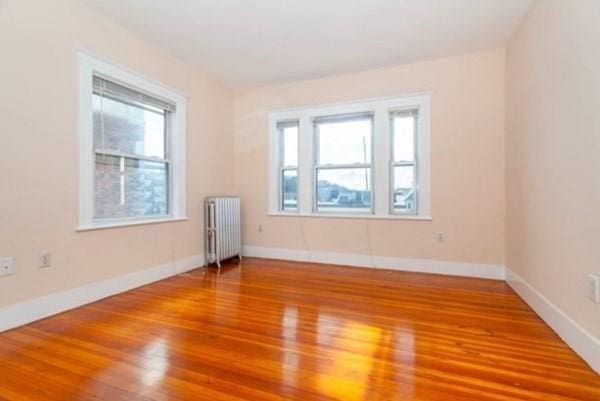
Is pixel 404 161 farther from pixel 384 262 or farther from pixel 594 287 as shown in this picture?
pixel 594 287

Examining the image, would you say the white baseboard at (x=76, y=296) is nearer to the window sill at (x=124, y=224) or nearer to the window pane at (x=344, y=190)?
the window sill at (x=124, y=224)

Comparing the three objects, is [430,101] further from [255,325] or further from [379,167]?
[255,325]

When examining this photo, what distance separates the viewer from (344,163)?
443 cm

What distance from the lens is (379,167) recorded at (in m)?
4.17

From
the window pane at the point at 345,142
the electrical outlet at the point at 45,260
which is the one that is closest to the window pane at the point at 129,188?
the electrical outlet at the point at 45,260

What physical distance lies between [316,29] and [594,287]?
2.96m

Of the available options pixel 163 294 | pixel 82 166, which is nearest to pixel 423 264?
pixel 163 294

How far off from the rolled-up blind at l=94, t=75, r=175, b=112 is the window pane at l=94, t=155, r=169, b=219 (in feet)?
1.96

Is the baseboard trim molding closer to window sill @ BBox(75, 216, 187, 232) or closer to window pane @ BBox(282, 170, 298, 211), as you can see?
window pane @ BBox(282, 170, 298, 211)

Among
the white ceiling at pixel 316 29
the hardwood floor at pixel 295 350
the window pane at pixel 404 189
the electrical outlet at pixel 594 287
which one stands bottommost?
the hardwood floor at pixel 295 350

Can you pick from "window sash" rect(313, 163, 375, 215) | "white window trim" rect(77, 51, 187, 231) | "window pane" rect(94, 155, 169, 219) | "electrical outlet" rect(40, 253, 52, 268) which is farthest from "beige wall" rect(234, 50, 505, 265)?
"electrical outlet" rect(40, 253, 52, 268)

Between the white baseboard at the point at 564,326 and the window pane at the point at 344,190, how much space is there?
6.45ft

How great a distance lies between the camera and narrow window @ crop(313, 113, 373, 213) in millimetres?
4324

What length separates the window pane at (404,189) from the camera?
4.08 m
